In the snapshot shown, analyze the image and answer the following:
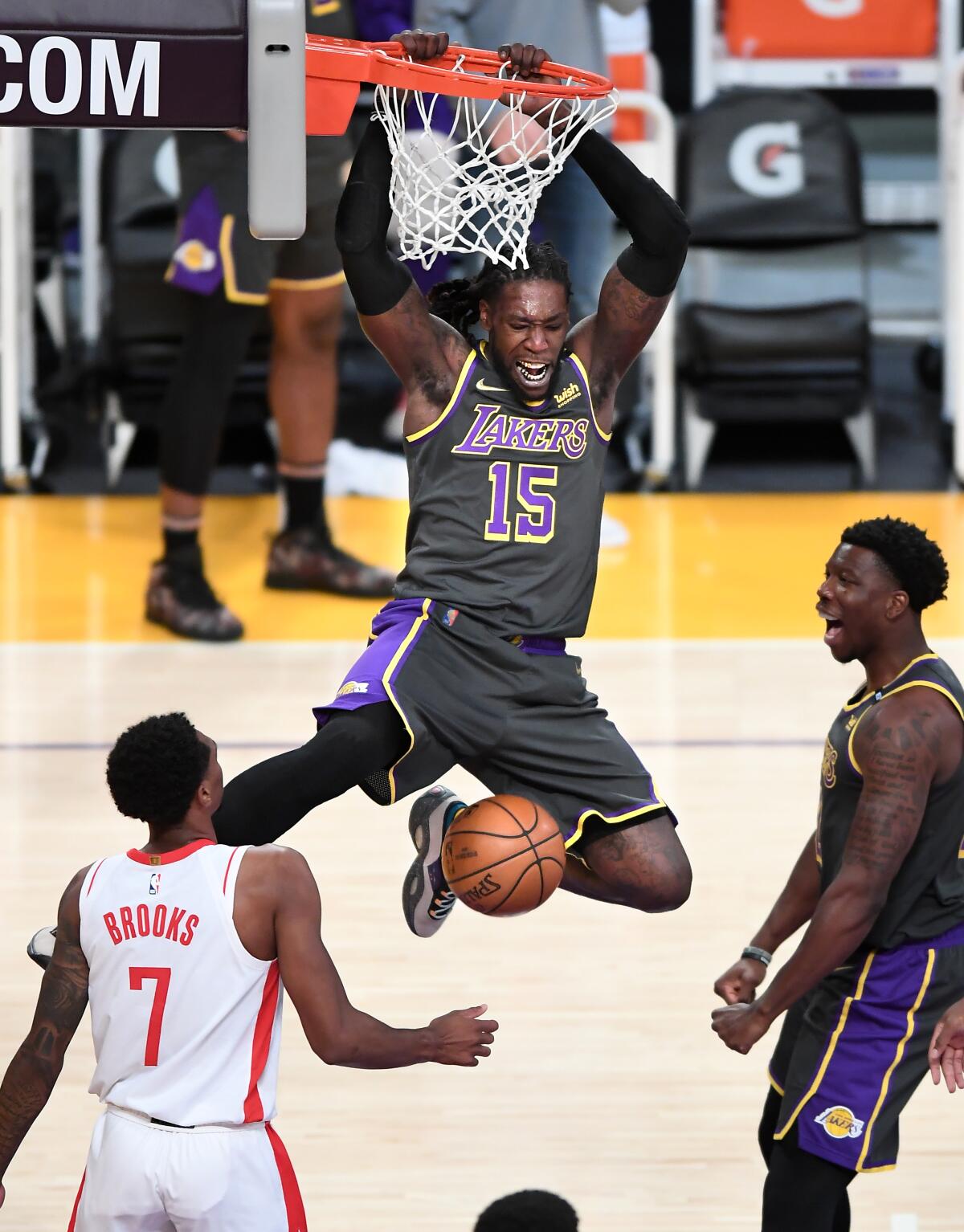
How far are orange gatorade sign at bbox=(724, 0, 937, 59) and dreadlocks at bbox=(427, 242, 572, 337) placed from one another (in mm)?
6843

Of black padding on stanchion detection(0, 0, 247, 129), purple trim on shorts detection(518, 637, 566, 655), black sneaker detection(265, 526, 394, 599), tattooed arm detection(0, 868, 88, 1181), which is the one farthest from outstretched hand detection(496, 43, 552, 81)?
black sneaker detection(265, 526, 394, 599)

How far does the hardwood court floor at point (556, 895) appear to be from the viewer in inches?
175

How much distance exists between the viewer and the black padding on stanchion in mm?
3338

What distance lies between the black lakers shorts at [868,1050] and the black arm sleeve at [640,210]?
5.85 ft

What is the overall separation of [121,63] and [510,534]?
5.49ft

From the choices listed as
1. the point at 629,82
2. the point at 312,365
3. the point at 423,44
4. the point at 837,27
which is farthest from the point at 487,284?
the point at 837,27

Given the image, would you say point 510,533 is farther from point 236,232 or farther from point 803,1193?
point 236,232

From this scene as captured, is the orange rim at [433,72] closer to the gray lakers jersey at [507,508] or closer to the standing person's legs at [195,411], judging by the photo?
the gray lakers jersey at [507,508]

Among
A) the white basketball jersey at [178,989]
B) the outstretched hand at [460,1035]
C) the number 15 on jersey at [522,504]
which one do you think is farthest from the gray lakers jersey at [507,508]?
the white basketball jersey at [178,989]

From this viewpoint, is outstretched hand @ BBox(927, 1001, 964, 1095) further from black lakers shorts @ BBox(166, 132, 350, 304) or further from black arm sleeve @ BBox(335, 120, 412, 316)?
black lakers shorts @ BBox(166, 132, 350, 304)

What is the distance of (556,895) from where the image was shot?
6.15 meters

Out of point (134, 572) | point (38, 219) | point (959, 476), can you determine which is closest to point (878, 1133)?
point (134, 572)

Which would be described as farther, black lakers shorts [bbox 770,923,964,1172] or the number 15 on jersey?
the number 15 on jersey

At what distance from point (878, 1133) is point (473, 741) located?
1.42 metres
